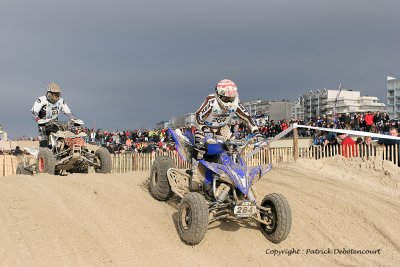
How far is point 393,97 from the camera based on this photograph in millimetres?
24938

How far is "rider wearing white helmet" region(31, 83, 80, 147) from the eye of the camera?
10.8 m

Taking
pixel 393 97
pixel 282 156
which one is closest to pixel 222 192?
pixel 282 156

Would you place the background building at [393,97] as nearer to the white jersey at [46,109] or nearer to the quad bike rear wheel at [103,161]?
the quad bike rear wheel at [103,161]

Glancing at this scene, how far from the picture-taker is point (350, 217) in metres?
8.35

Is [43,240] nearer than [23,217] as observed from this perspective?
Yes

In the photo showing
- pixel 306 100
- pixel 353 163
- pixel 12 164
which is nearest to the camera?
pixel 353 163

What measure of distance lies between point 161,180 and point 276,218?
2.44 metres

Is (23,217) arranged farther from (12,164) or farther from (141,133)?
(141,133)

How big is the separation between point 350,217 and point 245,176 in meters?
2.76

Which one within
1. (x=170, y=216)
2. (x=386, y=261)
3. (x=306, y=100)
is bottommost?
(x=386, y=261)

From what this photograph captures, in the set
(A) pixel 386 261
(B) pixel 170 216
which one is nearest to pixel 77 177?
(B) pixel 170 216

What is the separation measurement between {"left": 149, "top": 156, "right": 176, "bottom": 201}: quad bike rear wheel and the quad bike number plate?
83.1 inches

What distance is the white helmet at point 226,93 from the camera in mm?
7613

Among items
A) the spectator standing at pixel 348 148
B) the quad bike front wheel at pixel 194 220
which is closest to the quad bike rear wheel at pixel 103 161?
the quad bike front wheel at pixel 194 220
